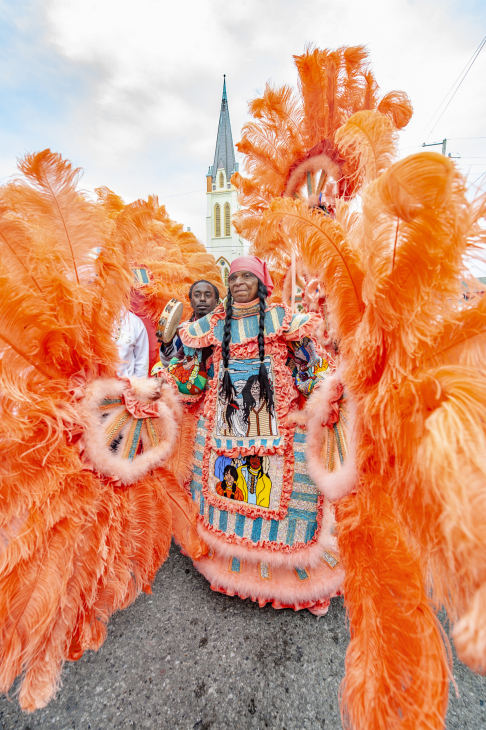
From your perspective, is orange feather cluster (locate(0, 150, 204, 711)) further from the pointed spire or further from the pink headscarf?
the pointed spire

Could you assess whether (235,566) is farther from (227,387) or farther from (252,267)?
(252,267)

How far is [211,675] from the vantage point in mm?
1584

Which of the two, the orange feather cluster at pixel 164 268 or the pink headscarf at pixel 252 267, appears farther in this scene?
the orange feather cluster at pixel 164 268

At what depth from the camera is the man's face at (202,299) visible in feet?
11.0

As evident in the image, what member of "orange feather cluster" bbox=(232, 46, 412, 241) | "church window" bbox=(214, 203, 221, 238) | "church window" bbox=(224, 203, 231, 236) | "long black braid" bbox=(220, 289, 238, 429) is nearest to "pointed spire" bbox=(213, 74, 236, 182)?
"church window" bbox=(224, 203, 231, 236)

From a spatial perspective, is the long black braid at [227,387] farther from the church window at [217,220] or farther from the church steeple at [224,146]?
the church steeple at [224,146]

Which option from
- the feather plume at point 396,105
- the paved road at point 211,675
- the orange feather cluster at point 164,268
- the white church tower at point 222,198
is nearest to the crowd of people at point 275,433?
the paved road at point 211,675

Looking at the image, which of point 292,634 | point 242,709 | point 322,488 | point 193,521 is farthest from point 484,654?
point 193,521

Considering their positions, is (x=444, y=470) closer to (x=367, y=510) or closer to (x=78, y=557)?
(x=367, y=510)

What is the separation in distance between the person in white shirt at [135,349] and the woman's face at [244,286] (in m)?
1.68

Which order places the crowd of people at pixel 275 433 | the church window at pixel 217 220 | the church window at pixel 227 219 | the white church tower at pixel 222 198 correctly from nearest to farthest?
the crowd of people at pixel 275 433
the white church tower at pixel 222 198
the church window at pixel 227 219
the church window at pixel 217 220

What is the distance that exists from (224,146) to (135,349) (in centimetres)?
3647

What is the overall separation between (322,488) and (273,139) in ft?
10.6

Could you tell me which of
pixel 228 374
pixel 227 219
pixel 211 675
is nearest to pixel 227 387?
pixel 228 374
